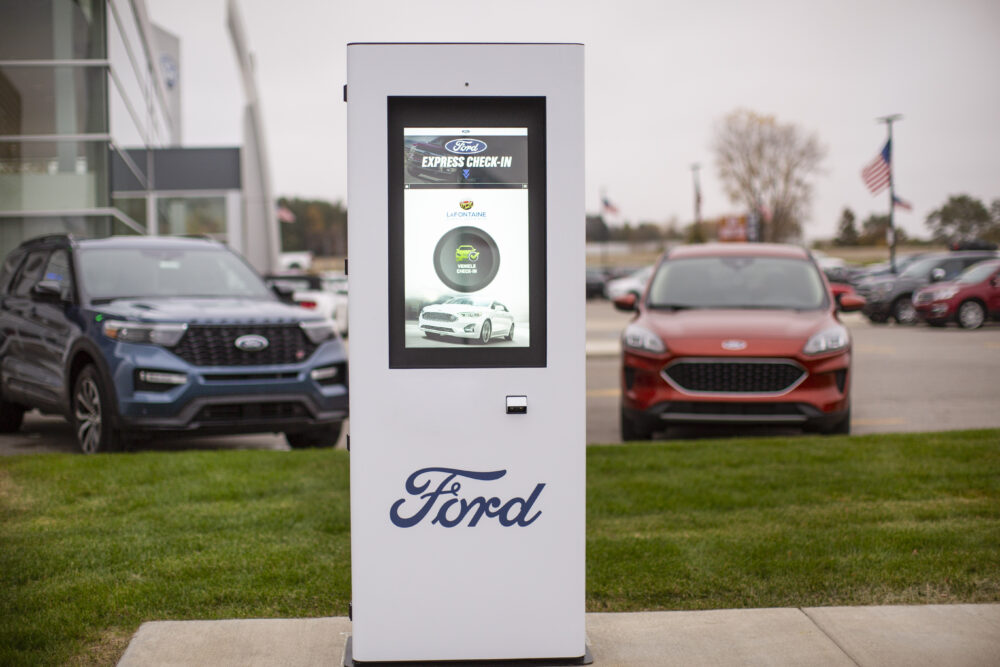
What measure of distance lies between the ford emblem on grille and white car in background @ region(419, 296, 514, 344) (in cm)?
470

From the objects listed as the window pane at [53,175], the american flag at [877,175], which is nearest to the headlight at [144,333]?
the window pane at [53,175]

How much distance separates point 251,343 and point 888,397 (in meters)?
7.94

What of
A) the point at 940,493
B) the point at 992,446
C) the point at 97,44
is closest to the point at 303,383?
the point at 940,493

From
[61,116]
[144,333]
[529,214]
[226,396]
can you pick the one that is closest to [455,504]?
[529,214]

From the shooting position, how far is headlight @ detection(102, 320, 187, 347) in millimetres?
7691

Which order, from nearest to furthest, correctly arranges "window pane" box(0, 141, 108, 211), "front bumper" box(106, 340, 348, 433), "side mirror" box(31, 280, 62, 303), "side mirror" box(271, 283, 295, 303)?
"front bumper" box(106, 340, 348, 433)
"side mirror" box(31, 280, 62, 303)
"side mirror" box(271, 283, 295, 303)
"window pane" box(0, 141, 108, 211)

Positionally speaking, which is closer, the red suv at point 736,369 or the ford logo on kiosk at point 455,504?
the ford logo on kiosk at point 455,504

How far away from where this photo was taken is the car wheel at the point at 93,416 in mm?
7684

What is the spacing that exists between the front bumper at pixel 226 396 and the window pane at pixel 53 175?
7.49 metres

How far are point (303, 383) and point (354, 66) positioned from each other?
4872 mm

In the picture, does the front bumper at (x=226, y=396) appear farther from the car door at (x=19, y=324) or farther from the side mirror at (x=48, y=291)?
the car door at (x=19, y=324)

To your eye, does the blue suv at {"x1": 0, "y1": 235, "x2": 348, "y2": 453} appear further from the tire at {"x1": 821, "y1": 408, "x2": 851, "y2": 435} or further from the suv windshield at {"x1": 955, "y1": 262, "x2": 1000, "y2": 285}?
the suv windshield at {"x1": 955, "y1": 262, "x2": 1000, "y2": 285}

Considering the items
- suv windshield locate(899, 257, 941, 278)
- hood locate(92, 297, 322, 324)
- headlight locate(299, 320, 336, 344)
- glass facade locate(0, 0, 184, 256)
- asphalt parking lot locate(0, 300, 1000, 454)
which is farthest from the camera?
suv windshield locate(899, 257, 941, 278)

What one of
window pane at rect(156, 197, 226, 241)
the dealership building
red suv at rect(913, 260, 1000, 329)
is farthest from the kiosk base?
window pane at rect(156, 197, 226, 241)
